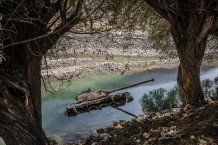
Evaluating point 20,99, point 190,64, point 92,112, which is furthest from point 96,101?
point 20,99

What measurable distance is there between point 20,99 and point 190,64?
17.1 ft

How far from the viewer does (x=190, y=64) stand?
10414 mm

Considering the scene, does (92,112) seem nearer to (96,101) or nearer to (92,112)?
(92,112)

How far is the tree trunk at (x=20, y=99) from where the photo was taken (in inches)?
257

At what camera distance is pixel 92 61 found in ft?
112

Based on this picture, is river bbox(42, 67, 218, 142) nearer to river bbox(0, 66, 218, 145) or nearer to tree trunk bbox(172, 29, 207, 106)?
river bbox(0, 66, 218, 145)

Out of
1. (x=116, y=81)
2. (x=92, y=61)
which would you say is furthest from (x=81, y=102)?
(x=92, y=61)

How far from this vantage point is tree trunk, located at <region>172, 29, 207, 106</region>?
33.6ft

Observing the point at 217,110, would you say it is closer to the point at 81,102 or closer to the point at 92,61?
the point at 81,102

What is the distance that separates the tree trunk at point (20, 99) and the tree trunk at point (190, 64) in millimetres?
4429

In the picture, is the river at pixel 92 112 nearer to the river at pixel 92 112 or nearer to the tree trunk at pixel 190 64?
the river at pixel 92 112

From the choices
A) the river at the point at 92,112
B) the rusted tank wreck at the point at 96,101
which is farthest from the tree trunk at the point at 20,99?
the rusted tank wreck at the point at 96,101

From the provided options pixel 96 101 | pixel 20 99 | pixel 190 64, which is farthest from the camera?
pixel 96 101

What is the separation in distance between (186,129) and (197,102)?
3625mm
